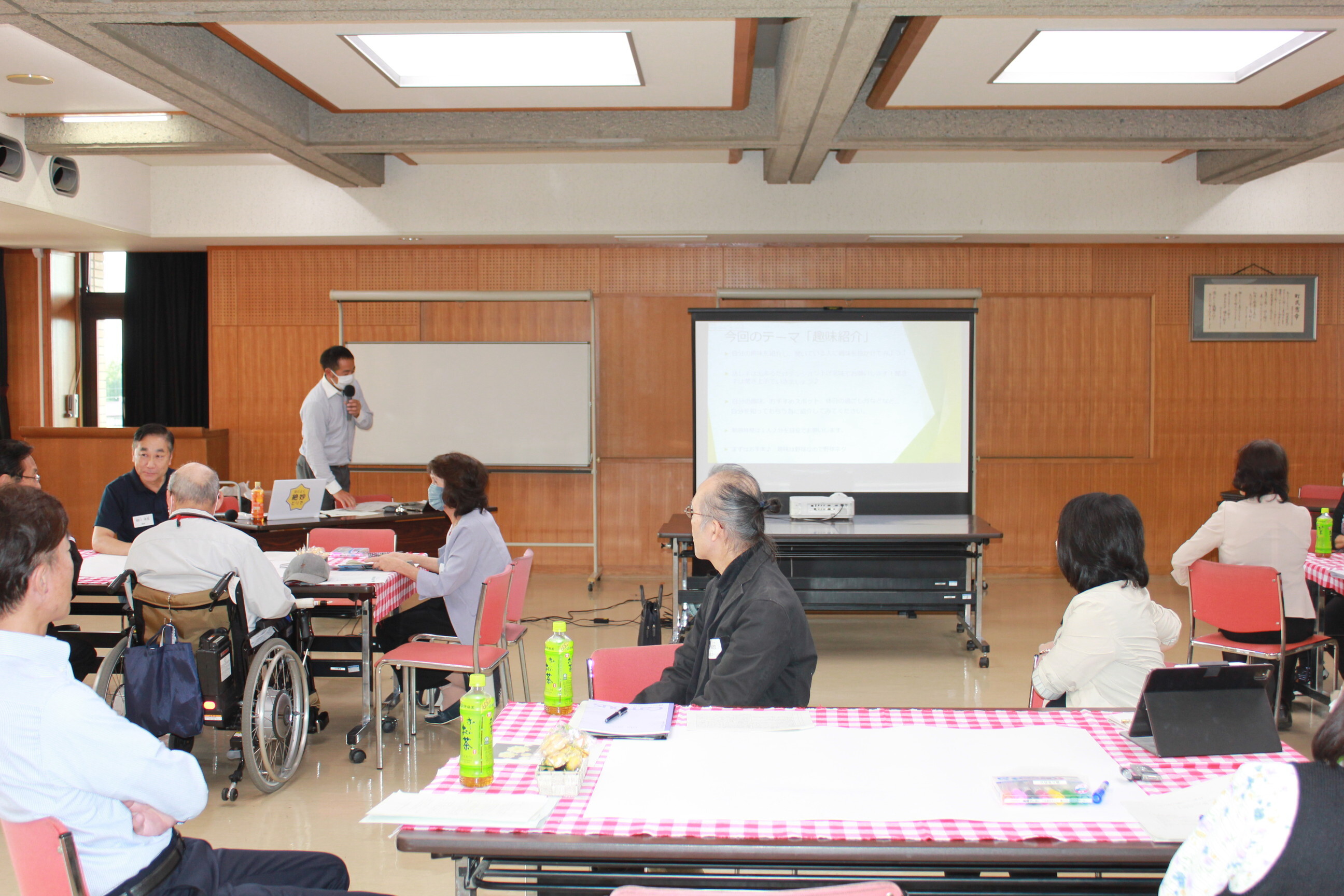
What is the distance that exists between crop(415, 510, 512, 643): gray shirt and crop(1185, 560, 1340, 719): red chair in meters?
3.01

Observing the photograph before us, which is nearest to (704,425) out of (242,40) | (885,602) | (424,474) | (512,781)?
(885,602)

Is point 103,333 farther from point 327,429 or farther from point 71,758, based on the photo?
point 71,758

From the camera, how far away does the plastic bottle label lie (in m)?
1.78

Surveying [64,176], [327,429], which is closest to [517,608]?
[327,429]

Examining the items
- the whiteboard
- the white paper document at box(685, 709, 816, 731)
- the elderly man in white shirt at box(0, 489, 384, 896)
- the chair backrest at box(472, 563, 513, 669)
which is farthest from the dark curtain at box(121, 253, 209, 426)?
the white paper document at box(685, 709, 816, 731)

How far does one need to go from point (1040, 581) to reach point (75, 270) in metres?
8.89

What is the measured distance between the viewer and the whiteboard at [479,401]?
7.14m

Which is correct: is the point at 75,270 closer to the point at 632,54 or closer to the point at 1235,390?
the point at 632,54

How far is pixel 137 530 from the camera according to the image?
13.9 ft

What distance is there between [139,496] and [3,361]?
4887 mm

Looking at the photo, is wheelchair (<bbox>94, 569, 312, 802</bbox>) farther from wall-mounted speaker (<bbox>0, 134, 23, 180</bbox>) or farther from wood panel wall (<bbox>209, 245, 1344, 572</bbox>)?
wood panel wall (<bbox>209, 245, 1344, 572</bbox>)

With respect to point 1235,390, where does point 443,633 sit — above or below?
below

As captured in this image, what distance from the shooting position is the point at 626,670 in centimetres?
261

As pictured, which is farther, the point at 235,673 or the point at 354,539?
the point at 354,539
